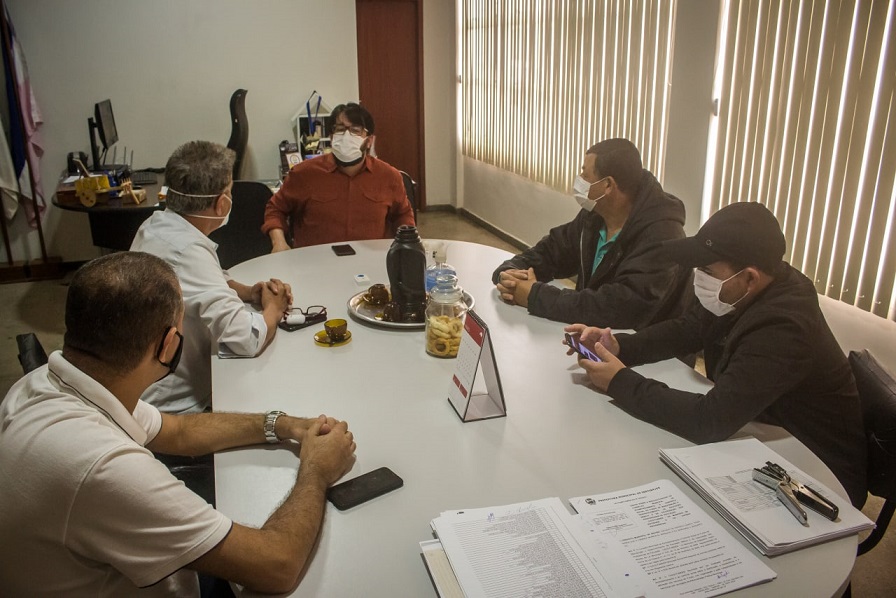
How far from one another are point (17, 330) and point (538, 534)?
166 inches

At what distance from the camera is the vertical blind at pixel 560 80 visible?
3.91m

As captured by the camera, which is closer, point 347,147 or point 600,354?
point 600,354

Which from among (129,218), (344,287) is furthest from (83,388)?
(129,218)

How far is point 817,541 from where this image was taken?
1.15m

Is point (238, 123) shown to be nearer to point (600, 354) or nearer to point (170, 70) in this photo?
point (170, 70)

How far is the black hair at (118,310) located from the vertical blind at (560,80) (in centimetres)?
329

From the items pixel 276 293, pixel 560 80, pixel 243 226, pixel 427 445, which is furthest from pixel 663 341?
pixel 560 80

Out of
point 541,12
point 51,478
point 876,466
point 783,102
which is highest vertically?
point 541,12

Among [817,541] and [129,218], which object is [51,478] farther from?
[129,218]

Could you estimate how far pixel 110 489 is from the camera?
0.97 m

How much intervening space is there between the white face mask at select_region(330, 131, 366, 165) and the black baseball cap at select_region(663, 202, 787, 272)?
6.41 feet

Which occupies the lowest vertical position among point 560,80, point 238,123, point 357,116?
point 238,123

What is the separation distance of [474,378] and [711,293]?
2.13ft

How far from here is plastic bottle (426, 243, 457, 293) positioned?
7.45ft
